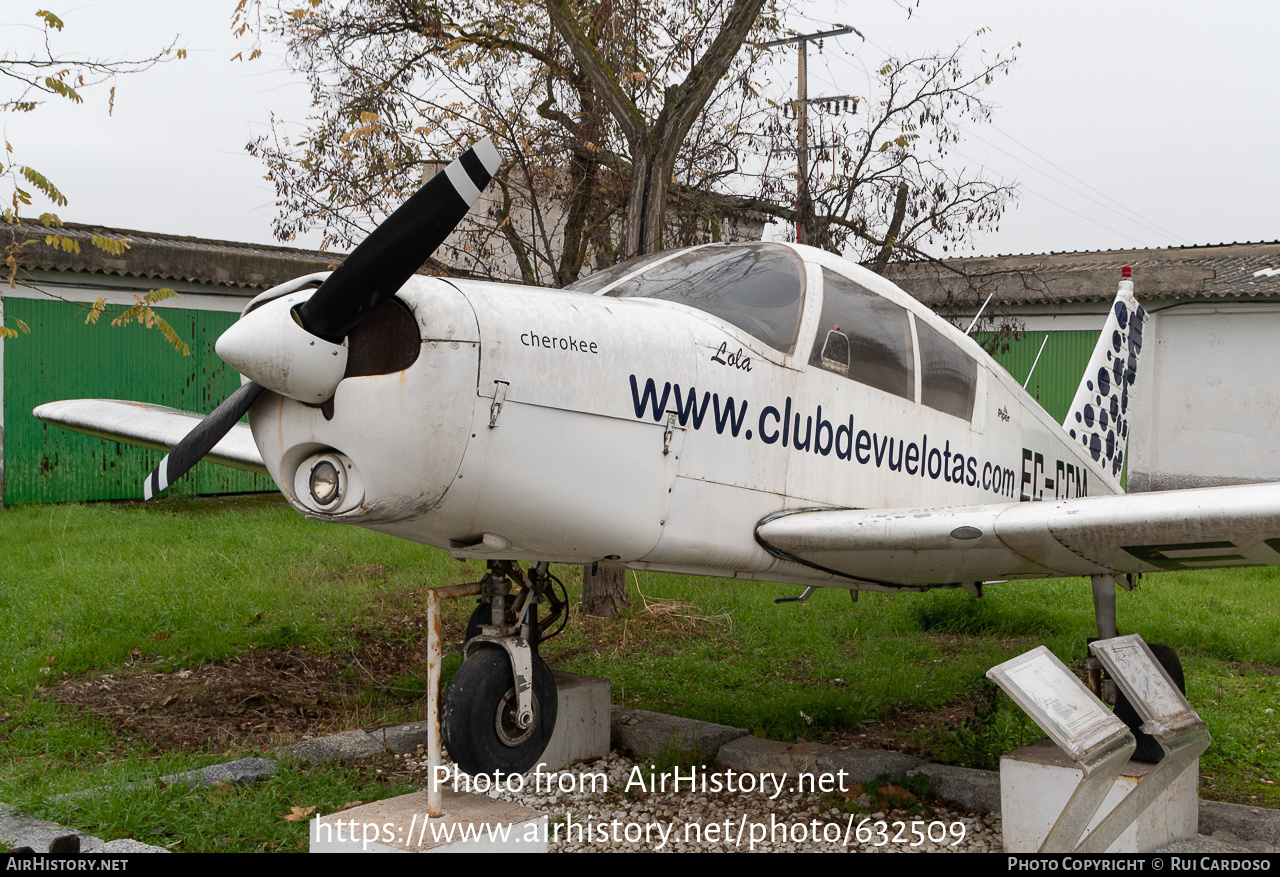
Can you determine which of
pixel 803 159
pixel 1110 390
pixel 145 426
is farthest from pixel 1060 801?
pixel 803 159

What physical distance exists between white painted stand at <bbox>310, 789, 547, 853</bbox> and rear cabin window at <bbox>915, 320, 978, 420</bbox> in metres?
2.93

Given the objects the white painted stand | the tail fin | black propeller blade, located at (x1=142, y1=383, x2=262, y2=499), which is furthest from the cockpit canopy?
the tail fin

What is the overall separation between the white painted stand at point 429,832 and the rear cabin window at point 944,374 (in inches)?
115

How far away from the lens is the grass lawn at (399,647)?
4.92 m

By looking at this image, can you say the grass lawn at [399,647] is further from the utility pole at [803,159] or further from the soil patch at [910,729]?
the utility pole at [803,159]

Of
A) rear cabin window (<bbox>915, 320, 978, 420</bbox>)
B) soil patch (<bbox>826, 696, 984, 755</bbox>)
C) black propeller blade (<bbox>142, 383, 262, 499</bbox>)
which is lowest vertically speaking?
soil patch (<bbox>826, 696, 984, 755</bbox>)

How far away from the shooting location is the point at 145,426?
628cm

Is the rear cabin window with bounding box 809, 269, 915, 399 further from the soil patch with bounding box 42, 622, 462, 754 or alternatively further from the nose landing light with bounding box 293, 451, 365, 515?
the soil patch with bounding box 42, 622, 462, 754

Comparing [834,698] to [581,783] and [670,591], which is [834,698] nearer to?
[581,783]

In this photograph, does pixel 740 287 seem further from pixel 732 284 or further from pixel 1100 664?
pixel 1100 664

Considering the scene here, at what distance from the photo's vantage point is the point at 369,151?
902 cm

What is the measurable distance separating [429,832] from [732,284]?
8.39 feet

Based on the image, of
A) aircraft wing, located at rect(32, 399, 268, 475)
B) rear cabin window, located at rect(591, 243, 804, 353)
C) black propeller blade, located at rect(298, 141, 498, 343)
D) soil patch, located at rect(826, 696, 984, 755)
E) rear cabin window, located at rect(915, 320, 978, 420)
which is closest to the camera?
black propeller blade, located at rect(298, 141, 498, 343)

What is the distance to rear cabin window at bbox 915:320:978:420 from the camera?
16.9 feet
